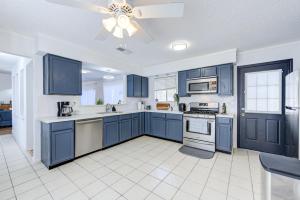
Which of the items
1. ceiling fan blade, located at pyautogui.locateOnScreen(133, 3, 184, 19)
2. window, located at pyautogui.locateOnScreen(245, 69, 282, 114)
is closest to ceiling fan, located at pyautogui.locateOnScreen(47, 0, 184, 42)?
ceiling fan blade, located at pyautogui.locateOnScreen(133, 3, 184, 19)

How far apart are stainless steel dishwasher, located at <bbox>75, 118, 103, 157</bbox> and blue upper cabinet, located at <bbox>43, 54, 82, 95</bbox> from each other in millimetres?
753

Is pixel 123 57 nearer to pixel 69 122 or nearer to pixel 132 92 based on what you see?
pixel 132 92

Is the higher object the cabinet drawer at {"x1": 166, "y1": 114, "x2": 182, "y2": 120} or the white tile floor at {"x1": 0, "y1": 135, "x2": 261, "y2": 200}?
the cabinet drawer at {"x1": 166, "y1": 114, "x2": 182, "y2": 120}

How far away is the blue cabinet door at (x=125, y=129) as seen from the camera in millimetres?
3787

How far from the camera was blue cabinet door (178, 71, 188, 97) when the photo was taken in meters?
4.06

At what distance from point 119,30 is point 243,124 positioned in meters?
→ 3.55

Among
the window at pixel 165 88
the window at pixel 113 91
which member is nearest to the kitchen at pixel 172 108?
the window at pixel 165 88

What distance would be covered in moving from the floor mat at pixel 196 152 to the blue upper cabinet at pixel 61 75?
9.42 feet

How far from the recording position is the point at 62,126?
2.59 meters

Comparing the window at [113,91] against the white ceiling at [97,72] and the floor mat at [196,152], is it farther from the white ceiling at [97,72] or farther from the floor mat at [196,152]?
the floor mat at [196,152]

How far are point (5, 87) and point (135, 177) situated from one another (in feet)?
25.1

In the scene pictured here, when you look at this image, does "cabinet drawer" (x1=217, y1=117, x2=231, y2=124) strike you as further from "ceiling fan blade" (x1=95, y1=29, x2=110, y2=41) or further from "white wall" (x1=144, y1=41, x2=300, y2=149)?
"ceiling fan blade" (x1=95, y1=29, x2=110, y2=41)

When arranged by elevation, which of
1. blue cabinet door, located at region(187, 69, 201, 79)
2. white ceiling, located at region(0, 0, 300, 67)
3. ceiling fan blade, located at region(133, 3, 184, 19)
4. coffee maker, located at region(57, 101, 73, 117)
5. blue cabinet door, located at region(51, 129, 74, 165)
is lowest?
blue cabinet door, located at region(51, 129, 74, 165)

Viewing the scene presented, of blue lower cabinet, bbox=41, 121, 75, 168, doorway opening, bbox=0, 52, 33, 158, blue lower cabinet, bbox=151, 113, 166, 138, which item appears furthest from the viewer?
blue lower cabinet, bbox=151, 113, 166, 138
